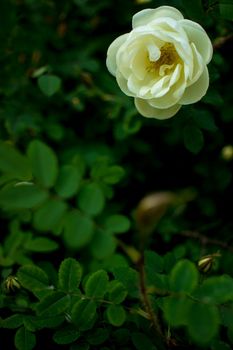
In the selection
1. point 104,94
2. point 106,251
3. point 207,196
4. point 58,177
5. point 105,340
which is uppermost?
point 58,177

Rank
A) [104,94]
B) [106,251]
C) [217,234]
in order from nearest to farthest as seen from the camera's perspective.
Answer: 1. [106,251]
2. [217,234]
3. [104,94]

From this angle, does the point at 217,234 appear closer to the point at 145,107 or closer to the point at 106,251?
the point at 145,107

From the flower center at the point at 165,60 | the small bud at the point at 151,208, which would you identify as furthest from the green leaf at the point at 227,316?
the flower center at the point at 165,60

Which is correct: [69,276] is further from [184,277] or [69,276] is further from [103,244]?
[184,277]

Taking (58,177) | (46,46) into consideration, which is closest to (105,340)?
(58,177)

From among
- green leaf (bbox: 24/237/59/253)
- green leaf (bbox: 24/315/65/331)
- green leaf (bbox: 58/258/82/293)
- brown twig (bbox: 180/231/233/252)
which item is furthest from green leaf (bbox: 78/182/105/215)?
brown twig (bbox: 180/231/233/252)

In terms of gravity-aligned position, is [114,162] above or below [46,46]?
below

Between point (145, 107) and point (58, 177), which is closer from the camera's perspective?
point (58, 177)

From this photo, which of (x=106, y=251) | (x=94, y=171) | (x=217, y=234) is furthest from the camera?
(x=217, y=234)

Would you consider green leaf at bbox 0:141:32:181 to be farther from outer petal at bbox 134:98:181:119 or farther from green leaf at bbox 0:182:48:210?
outer petal at bbox 134:98:181:119
